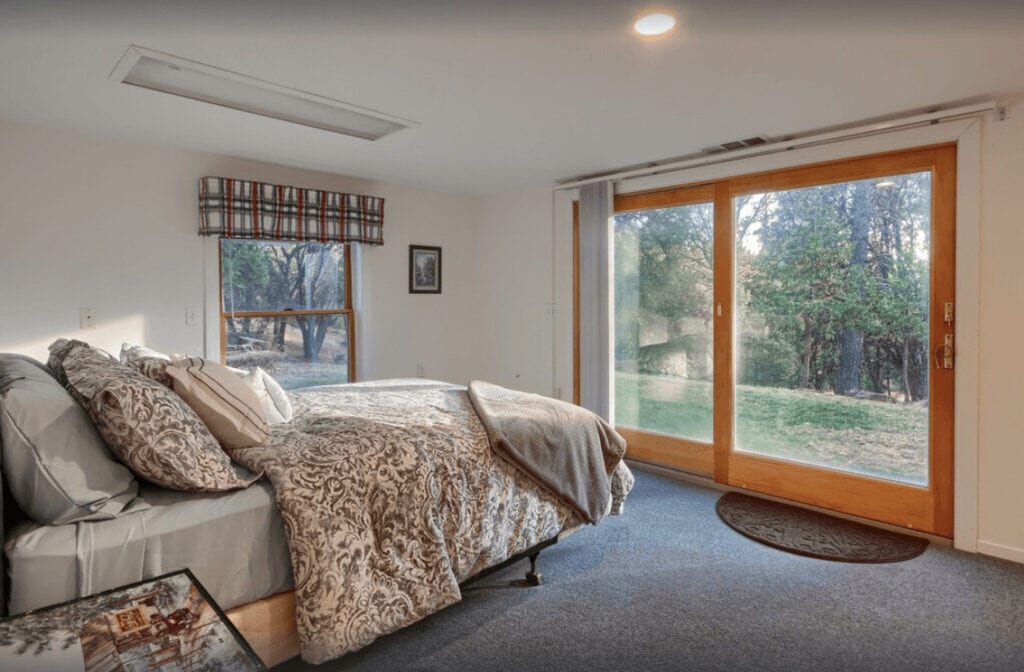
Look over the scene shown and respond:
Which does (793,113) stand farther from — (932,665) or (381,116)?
(932,665)

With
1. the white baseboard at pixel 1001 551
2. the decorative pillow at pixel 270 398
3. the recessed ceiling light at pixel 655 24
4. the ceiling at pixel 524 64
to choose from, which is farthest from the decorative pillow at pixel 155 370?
the white baseboard at pixel 1001 551

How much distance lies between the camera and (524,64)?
90.4 inches

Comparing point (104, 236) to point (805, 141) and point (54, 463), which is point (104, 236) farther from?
point (805, 141)

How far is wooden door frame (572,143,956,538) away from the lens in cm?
292

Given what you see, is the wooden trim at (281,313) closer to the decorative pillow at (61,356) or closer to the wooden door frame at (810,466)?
the decorative pillow at (61,356)

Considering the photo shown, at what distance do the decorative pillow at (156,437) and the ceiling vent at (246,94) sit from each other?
139 cm

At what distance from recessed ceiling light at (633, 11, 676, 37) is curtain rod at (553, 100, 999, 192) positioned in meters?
1.65

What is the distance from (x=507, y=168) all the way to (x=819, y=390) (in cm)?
254

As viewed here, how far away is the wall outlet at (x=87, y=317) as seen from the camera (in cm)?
326

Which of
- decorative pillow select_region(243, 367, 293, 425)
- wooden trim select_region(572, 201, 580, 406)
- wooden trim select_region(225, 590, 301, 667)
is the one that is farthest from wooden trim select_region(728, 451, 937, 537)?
wooden trim select_region(225, 590, 301, 667)

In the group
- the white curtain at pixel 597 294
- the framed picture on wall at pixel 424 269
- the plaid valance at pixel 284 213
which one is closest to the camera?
the plaid valance at pixel 284 213

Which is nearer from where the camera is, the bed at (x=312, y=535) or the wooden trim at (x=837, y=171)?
the bed at (x=312, y=535)

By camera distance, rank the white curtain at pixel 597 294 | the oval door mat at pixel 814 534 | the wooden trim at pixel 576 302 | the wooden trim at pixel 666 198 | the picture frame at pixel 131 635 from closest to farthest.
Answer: the picture frame at pixel 131 635, the oval door mat at pixel 814 534, the wooden trim at pixel 666 198, the white curtain at pixel 597 294, the wooden trim at pixel 576 302

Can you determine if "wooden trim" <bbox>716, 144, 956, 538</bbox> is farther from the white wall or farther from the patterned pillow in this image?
the patterned pillow
